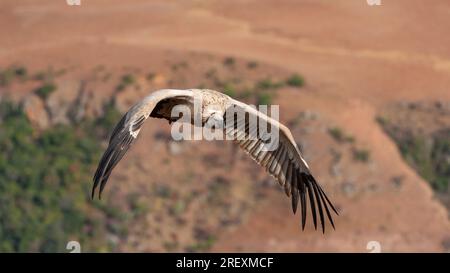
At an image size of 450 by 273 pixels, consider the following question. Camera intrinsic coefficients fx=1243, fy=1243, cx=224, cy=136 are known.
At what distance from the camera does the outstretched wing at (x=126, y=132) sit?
1501 cm

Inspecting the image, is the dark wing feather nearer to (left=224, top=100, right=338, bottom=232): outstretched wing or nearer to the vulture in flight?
the vulture in flight

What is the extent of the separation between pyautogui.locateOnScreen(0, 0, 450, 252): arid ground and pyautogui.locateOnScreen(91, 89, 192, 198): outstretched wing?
1111 inches

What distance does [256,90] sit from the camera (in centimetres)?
5191

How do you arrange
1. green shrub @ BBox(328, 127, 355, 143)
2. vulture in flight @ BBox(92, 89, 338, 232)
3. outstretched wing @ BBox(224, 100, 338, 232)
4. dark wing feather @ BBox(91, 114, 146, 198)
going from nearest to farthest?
dark wing feather @ BBox(91, 114, 146, 198) → vulture in flight @ BBox(92, 89, 338, 232) → outstretched wing @ BBox(224, 100, 338, 232) → green shrub @ BBox(328, 127, 355, 143)

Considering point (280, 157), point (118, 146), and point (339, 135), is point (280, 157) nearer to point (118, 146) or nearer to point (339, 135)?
point (118, 146)

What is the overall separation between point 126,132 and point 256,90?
3650 cm

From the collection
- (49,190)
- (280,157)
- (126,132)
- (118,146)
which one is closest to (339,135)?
(49,190)

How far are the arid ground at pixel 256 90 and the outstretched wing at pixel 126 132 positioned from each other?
28.2 m

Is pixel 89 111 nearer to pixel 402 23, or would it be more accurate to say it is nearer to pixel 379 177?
pixel 379 177

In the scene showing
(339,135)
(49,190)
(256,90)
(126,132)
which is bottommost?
(126,132)

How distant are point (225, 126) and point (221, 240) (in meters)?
28.4

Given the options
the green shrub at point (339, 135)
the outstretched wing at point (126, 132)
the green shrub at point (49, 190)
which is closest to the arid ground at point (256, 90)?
the green shrub at point (339, 135)


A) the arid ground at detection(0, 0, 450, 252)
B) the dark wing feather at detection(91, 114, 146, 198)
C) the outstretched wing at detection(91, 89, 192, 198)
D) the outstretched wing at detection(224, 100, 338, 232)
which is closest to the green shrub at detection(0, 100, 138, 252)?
the arid ground at detection(0, 0, 450, 252)

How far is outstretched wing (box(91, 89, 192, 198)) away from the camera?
1501cm
